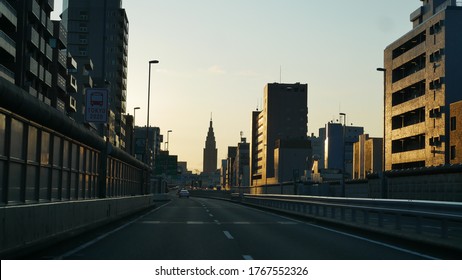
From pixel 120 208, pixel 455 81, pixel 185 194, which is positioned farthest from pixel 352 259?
pixel 185 194

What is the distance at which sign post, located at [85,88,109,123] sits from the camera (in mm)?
23031

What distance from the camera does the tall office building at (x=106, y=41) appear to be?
114000mm

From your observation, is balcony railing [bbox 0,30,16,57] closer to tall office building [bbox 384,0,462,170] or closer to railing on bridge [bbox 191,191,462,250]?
railing on bridge [bbox 191,191,462,250]

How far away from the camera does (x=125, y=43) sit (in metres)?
130

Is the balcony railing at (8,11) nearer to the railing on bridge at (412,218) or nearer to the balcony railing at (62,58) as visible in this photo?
the balcony railing at (62,58)

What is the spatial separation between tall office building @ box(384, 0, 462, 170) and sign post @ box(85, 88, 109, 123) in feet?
138

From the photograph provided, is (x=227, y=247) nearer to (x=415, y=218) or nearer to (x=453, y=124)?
(x=415, y=218)

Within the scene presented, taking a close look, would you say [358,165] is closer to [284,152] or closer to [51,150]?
[284,152]

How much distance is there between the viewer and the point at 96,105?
2333 cm

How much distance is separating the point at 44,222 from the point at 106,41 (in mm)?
107390

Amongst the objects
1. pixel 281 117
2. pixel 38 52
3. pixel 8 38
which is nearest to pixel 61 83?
pixel 38 52

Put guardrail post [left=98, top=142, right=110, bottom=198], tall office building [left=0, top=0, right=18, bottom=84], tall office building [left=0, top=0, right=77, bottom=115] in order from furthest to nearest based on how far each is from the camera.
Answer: tall office building [left=0, top=0, right=77, bottom=115] < tall office building [left=0, top=0, right=18, bottom=84] < guardrail post [left=98, top=142, right=110, bottom=198]

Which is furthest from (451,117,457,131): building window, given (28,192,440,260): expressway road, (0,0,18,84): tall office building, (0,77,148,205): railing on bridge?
(28,192,440,260): expressway road

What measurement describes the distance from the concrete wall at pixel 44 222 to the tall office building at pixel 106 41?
91595mm
